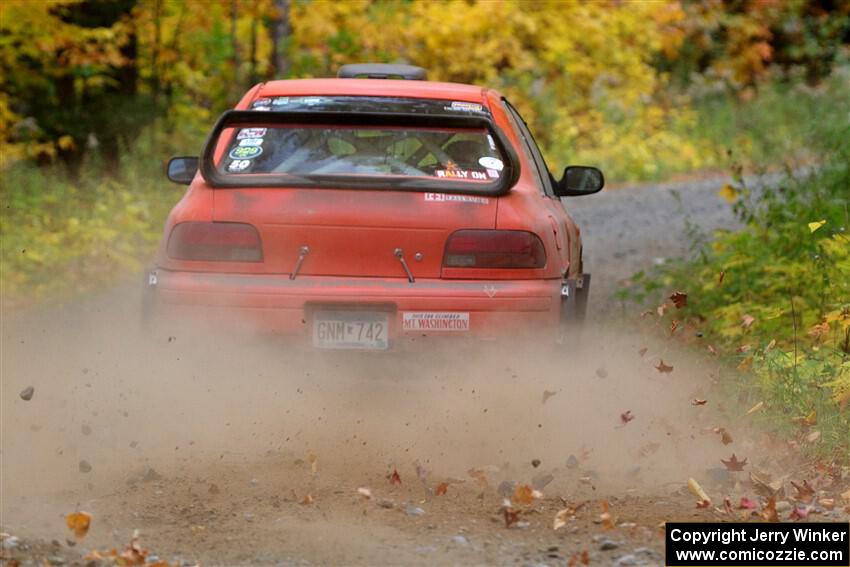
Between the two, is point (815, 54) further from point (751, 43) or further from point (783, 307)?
point (783, 307)

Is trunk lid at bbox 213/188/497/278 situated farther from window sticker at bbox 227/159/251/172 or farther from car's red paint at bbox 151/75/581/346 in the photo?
window sticker at bbox 227/159/251/172

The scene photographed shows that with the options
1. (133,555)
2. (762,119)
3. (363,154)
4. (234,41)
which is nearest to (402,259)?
(363,154)

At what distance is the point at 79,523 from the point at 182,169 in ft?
10.0

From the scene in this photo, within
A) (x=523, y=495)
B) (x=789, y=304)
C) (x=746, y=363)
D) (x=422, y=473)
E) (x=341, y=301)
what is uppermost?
(x=341, y=301)

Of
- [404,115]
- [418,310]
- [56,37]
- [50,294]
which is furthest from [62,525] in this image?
[56,37]

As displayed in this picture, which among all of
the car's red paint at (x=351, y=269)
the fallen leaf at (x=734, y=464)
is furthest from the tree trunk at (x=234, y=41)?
the fallen leaf at (x=734, y=464)

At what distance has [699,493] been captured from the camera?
18.4 ft

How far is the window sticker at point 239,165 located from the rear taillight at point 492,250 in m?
1.06

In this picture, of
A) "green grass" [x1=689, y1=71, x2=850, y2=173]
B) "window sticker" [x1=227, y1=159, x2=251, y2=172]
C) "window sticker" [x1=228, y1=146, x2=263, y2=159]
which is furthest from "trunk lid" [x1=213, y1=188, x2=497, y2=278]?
"green grass" [x1=689, y1=71, x2=850, y2=173]

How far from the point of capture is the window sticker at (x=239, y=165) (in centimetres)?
666

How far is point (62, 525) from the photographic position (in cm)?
502

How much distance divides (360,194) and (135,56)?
10909 millimetres

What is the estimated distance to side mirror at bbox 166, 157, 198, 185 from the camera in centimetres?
749

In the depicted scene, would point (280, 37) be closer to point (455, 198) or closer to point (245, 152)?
point (245, 152)
